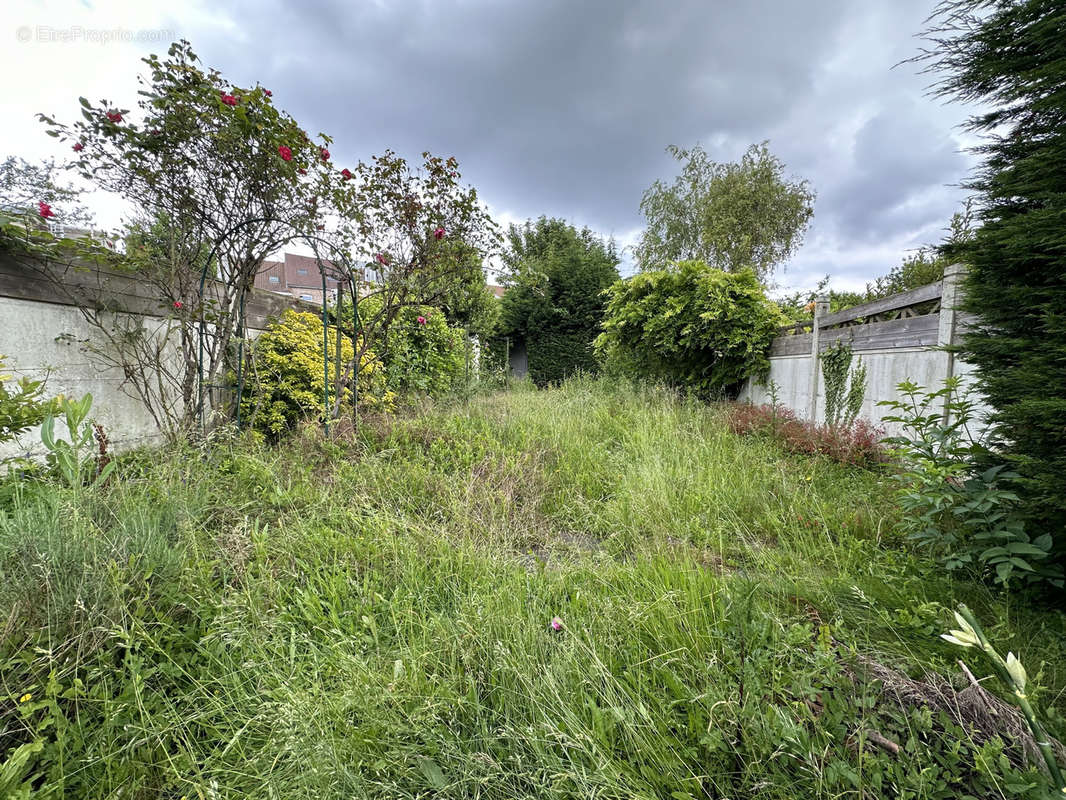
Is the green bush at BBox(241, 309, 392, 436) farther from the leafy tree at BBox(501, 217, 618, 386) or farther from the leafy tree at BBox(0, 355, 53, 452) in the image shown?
the leafy tree at BBox(501, 217, 618, 386)

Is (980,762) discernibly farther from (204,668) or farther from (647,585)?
(204,668)

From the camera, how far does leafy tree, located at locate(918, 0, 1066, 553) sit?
1401 millimetres

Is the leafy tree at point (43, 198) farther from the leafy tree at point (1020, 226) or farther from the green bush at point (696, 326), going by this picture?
the green bush at point (696, 326)

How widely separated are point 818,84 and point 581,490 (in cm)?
708

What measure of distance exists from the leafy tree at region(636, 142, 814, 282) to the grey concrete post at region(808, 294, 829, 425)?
7.55 meters

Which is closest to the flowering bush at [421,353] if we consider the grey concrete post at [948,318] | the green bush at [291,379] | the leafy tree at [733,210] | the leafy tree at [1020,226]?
the green bush at [291,379]

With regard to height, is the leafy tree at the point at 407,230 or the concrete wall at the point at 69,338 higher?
the leafy tree at the point at 407,230

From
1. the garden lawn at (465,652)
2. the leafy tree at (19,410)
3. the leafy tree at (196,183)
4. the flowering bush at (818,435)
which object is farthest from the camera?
the flowering bush at (818,435)

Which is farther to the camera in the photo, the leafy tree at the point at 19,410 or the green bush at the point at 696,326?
the green bush at the point at 696,326

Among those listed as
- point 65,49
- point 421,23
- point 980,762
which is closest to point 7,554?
point 980,762

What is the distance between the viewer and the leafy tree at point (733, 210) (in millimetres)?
11820

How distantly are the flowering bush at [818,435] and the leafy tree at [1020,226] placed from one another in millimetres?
1176

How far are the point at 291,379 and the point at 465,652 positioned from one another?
3597 mm

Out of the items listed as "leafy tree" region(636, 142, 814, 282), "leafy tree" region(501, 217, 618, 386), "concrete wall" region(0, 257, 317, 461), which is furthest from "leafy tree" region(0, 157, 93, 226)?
"leafy tree" region(636, 142, 814, 282)
